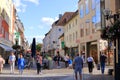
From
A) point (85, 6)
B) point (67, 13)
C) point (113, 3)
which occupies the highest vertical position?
point (67, 13)

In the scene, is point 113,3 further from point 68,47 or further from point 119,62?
point 68,47

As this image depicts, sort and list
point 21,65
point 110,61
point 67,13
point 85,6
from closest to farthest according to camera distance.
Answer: point 21,65 < point 110,61 < point 85,6 < point 67,13

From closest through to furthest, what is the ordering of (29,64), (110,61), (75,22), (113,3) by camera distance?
(113,3), (29,64), (110,61), (75,22)

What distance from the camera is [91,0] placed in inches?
1886

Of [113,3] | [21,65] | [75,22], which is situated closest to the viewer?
[113,3]

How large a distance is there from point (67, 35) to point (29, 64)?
39.6 m

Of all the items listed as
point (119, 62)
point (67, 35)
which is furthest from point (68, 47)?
point (119, 62)

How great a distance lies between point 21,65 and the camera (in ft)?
88.9

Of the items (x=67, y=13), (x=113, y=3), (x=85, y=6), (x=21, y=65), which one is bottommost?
(x=21, y=65)

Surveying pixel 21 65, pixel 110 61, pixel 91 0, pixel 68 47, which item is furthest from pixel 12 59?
pixel 68 47

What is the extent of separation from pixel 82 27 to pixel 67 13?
5134 cm

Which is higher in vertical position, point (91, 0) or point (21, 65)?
point (91, 0)

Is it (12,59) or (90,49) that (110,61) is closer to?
(90,49)

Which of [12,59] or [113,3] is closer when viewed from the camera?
[113,3]
